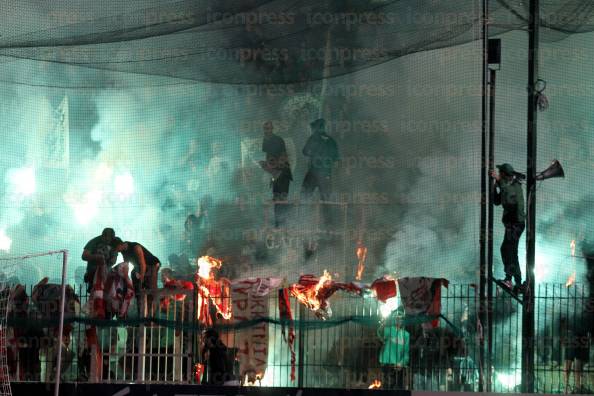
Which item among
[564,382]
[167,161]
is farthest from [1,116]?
[564,382]

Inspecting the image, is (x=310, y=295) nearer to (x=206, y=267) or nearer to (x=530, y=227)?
(x=206, y=267)

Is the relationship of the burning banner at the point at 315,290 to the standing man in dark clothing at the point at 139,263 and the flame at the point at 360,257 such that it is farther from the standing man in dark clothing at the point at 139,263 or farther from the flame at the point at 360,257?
the flame at the point at 360,257

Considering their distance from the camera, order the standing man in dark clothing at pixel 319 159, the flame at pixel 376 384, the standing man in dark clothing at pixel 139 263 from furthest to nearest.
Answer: the standing man in dark clothing at pixel 319 159
the standing man in dark clothing at pixel 139 263
the flame at pixel 376 384

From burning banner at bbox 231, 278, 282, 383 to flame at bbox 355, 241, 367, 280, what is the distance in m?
2.53

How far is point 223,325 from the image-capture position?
1372 cm

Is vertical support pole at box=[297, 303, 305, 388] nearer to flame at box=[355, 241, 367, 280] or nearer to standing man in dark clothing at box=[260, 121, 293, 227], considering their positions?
flame at box=[355, 241, 367, 280]

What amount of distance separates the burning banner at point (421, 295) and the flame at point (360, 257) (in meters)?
2.62

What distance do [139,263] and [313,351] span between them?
92.9 inches

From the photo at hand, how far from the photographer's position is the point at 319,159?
16.1 metres

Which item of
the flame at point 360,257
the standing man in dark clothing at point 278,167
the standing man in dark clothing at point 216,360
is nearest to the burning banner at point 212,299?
the standing man in dark clothing at point 216,360

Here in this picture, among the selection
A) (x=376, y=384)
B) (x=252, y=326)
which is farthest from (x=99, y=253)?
(x=376, y=384)

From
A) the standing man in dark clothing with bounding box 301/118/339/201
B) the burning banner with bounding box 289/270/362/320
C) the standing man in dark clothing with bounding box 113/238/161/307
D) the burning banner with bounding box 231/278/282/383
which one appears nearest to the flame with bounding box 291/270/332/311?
the burning banner with bounding box 289/270/362/320

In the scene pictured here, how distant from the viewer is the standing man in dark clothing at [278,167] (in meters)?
16.3

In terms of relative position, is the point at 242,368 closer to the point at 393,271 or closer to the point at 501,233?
the point at 393,271
